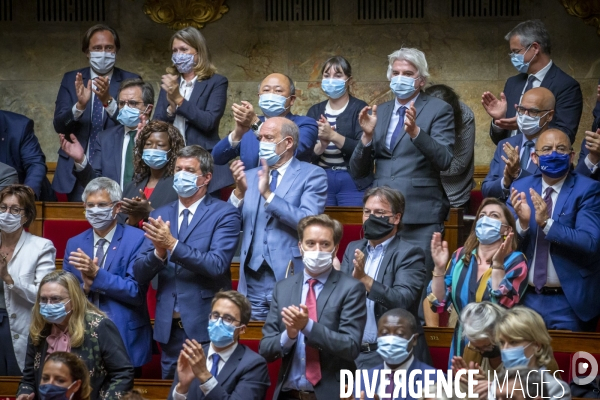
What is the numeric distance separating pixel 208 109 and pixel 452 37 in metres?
2.67

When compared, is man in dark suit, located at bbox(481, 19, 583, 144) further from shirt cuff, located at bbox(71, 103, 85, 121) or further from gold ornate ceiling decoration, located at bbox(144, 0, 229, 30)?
gold ornate ceiling decoration, located at bbox(144, 0, 229, 30)

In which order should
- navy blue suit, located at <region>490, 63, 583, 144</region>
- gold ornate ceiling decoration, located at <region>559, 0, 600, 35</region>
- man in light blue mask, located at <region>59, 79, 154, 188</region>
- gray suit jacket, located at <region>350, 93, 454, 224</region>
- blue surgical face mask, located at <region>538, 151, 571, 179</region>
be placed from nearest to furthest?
blue surgical face mask, located at <region>538, 151, 571, 179</region> < gray suit jacket, located at <region>350, 93, 454, 224</region> < navy blue suit, located at <region>490, 63, 583, 144</region> < man in light blue mask, located at <region>59, 79, 154, 188</region> < gold ornate ceiling decoration, located at <region>559, 0, 600, 35</region>

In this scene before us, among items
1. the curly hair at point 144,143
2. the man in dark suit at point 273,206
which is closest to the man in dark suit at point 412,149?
the man in dark suit at point 273,206

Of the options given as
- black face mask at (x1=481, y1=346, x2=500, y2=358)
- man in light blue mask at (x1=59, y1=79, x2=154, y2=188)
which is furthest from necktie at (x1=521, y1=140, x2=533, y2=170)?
man in light blue mask at (x1=59, y1=79, x2=154, y2=188)

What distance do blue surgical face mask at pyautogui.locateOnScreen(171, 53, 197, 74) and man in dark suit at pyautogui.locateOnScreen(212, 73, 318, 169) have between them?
2.24 ft

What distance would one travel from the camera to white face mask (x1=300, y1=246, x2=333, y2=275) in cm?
574

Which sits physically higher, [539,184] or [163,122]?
[163,122]

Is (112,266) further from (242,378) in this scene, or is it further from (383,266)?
(383,266)

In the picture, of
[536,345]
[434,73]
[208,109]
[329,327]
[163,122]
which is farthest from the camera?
[434,73]

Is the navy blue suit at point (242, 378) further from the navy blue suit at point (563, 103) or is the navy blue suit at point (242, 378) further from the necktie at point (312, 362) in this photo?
the navy blue suit at point (563, 103)

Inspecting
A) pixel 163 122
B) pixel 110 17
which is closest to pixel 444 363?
pixel 163 122

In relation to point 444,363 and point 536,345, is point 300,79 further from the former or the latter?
point 536,345

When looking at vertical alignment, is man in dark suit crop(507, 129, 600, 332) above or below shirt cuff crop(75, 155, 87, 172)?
below

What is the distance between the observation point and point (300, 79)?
378 inches
